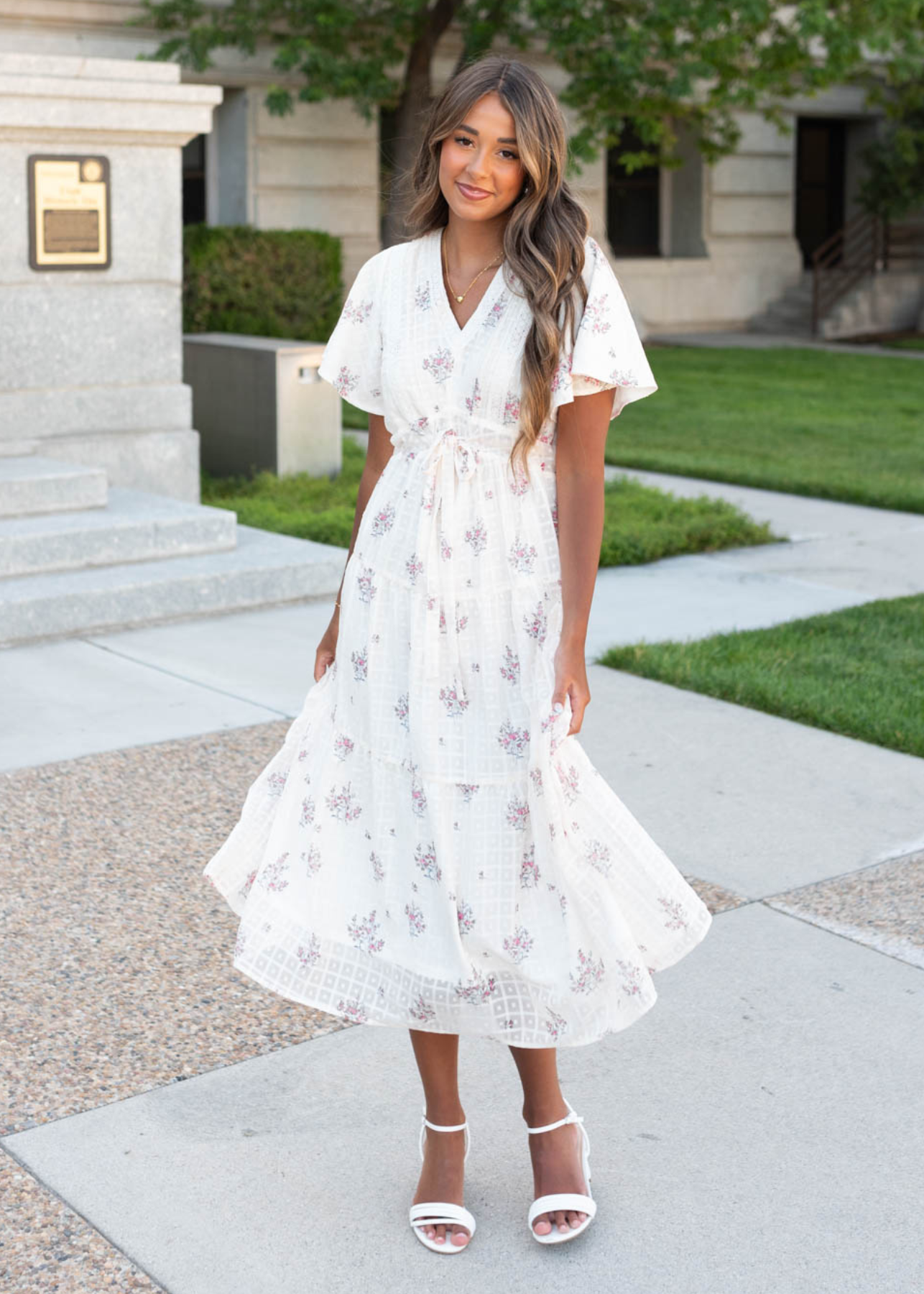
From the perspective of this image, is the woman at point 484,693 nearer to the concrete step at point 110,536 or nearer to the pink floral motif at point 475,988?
the pink floral motif at point 475,988

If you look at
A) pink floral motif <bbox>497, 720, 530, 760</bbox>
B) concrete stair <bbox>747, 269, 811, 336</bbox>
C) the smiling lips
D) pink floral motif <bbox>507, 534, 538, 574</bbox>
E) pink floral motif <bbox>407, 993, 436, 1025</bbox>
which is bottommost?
pink floral motif <bbox>407, 993, 436, 1025</bbox>

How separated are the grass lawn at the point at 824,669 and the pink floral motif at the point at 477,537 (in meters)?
3.10

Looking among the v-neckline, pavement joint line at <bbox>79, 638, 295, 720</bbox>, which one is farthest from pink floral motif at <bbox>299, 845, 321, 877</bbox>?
pavement joint line at <bbox>79, 638, 295, 720</bbox>

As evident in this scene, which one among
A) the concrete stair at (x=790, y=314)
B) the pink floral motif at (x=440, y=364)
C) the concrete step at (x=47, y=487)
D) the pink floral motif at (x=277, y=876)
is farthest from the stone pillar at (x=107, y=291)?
the concrete stair at (x=790, y=314)

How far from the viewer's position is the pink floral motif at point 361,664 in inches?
108

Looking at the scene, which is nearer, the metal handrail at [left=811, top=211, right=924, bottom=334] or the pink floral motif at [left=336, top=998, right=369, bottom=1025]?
the pink floral motif at [left=336, top=998, right=369, bottom=1025]

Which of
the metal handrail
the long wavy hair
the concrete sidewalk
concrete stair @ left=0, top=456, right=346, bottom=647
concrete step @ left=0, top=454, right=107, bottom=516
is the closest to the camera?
the long wavy hair

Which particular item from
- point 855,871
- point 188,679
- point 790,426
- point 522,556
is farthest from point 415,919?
point 790,426

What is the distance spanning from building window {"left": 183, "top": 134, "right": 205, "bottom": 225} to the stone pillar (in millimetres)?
13024

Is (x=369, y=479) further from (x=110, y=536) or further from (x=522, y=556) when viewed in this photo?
(x=110, y=536)

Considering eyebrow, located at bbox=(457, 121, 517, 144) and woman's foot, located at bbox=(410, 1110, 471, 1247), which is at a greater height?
eyebrow, located at bbox=(457, 121, 517, 144)

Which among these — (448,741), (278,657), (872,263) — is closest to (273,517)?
(278,657)

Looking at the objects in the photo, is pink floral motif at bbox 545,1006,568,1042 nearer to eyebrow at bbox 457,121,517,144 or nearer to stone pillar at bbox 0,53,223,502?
eyebrow at bbox 457,121,517,144

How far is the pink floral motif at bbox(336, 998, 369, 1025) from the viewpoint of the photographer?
2.75 metres
